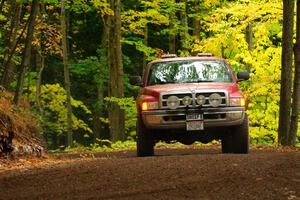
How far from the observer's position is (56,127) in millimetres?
37062

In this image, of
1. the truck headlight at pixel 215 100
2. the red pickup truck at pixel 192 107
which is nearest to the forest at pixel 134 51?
the red pickup truck at pixel 192 107

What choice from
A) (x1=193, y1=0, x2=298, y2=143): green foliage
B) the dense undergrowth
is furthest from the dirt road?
(x1=193, y1=0, x2=298, y2=143): green foliage

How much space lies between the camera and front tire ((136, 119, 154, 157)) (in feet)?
39.8

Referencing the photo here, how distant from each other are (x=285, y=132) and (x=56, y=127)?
73.1ft

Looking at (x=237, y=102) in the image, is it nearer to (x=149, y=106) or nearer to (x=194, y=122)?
(x=194, y=122)

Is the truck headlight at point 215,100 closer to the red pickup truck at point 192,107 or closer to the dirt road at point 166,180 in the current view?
the red pickup truck at point 192,107

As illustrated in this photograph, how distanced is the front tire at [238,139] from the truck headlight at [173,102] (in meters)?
1.35

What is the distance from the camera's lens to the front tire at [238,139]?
1199 centimetres

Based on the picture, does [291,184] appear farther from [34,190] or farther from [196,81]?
[196,81]

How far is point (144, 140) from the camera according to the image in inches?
483

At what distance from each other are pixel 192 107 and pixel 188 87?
42cm

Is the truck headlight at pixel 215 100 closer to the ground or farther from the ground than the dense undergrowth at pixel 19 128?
farther from the ground

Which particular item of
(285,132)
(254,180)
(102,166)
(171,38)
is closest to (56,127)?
(171,38)

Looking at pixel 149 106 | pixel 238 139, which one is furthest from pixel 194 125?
pixel 238 139
